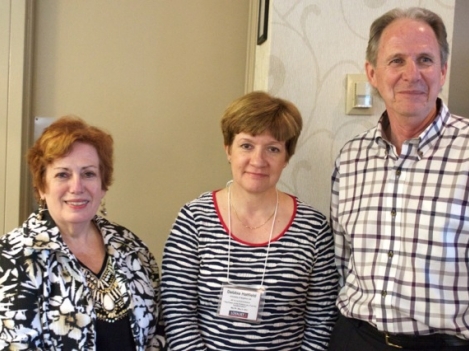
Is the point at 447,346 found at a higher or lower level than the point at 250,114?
lower

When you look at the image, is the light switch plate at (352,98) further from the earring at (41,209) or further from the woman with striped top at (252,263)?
the earring at (41,209)

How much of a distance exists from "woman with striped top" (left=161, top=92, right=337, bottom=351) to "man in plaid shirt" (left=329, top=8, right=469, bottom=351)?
11 cm

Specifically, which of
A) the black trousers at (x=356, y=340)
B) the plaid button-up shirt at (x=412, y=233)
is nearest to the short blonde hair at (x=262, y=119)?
the plaid button-up shirt at (x=412, y=233)

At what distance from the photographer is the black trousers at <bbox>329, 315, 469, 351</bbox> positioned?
1351 millimetres

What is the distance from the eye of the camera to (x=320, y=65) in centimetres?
182

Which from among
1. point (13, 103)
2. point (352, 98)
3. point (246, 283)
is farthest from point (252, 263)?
point (13, 103)

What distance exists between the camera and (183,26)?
2115mm

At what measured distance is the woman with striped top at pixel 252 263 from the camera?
1.52m

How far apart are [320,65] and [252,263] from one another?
0.77 meters

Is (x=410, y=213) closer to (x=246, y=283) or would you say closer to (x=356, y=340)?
(x=356, y=340)

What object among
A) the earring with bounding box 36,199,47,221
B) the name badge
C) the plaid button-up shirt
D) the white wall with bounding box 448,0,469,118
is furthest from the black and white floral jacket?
the white wall with bounding box 448,0,469,118

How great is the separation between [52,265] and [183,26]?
3.82 ft

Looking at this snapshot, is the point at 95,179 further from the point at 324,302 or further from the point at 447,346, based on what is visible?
the point at 447,346

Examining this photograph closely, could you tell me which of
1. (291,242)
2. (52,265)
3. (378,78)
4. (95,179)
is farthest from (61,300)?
(378,78)
